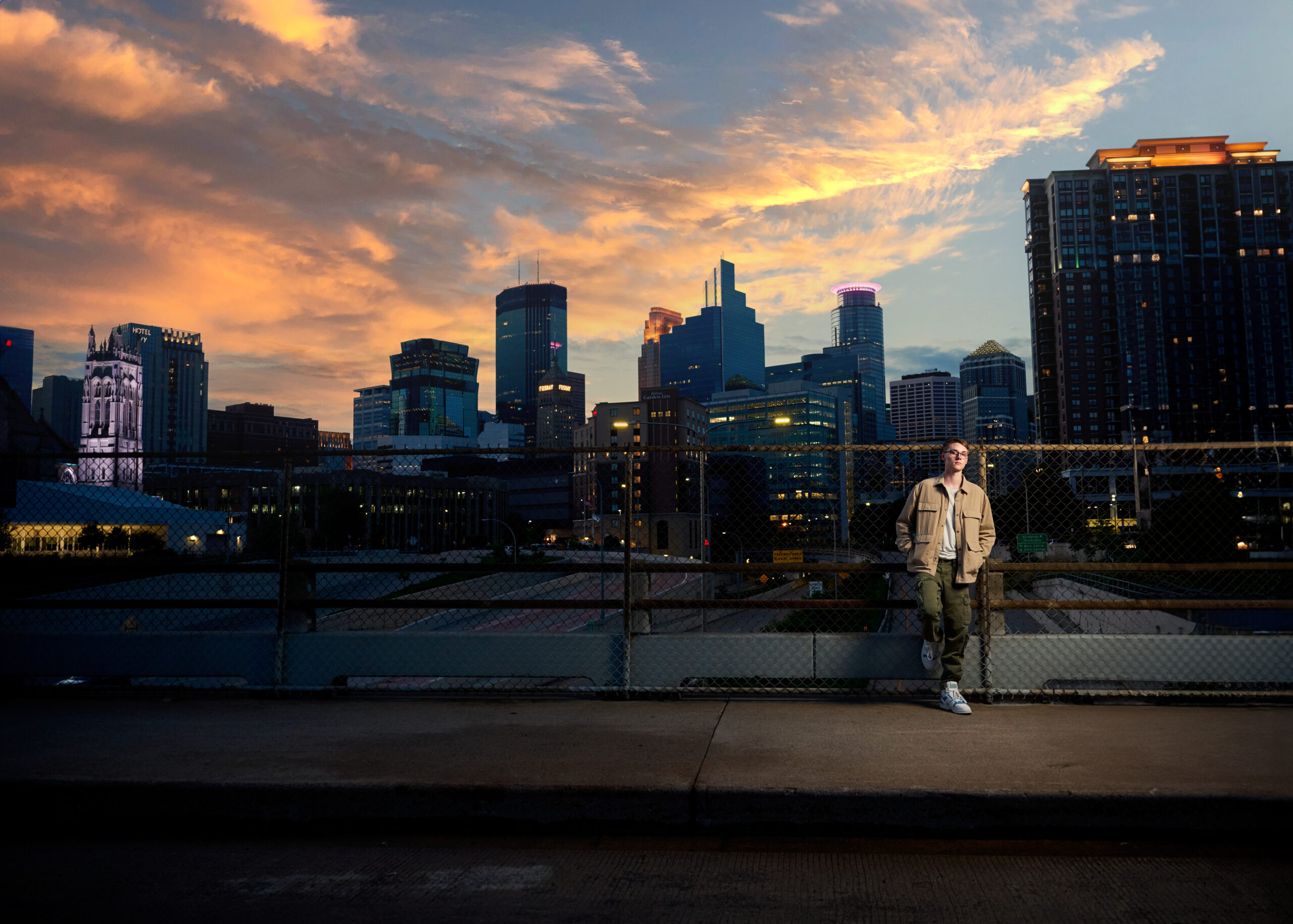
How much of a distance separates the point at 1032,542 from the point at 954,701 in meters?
1.64

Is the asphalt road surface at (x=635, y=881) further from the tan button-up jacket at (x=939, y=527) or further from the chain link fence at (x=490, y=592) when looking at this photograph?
the tan button-up jacket at (x=939, y=527)

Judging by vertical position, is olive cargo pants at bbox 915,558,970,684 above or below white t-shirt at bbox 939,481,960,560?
below

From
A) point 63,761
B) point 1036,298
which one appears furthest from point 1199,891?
point 1036,298

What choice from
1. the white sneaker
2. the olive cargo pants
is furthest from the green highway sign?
the white sneaker

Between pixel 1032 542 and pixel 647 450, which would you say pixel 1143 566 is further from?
pixel 647 450

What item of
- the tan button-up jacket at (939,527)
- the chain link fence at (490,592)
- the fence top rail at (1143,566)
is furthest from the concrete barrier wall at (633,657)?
the tan button-up jacket at (939,527)

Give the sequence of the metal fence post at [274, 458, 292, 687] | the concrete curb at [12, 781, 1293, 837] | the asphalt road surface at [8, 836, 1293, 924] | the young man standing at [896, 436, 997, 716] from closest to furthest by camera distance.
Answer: the asphalt road surface at [8, 836, 1293, 924], the concrete curb at [12, 781, 1293, 837], the young man standing at [896, 436, 997, 716], the metal fence post at [274, 458, 292, 687]

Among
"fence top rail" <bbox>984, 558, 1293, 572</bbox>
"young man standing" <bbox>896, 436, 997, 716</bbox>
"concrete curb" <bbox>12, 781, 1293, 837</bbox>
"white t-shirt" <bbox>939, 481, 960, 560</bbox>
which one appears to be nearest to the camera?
"concrete curb" <bbox>12, 781, 1293, 837</bbox>

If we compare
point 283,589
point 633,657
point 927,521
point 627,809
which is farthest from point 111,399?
point 627,809

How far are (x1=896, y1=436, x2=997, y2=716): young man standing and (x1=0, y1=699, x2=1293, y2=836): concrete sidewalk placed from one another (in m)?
0.58

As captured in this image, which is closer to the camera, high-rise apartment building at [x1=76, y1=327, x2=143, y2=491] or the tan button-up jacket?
the tan button-up jacket

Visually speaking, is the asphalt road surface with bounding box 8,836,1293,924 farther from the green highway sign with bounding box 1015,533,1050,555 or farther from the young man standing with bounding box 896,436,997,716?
the green highway sign with bounding box 1015,533,1050,555

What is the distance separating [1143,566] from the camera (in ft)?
24.3

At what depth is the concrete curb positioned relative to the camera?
492cm
